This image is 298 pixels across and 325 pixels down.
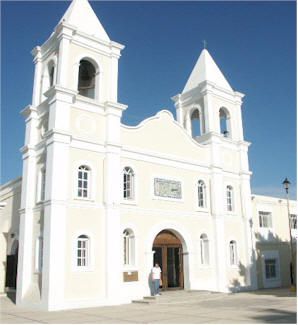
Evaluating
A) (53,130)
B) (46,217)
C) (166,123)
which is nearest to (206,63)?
(166,123)

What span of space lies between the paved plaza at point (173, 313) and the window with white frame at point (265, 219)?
32.2 ft

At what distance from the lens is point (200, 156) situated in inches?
936

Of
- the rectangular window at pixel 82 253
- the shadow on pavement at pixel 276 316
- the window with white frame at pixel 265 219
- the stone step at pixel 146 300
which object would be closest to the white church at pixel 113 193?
the rectangular window at pixel 82 253

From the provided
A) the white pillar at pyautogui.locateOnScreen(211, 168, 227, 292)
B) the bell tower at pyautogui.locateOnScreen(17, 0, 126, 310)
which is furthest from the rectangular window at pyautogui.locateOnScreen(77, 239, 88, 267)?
the white pillar at pyautogui.locateOnScreen(211, 168, 227, 292)

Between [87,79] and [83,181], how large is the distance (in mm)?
6970

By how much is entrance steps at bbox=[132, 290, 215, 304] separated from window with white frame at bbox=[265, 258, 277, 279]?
737cm

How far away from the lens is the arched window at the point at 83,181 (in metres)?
18.3

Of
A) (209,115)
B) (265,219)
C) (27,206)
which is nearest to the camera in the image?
(27,206)

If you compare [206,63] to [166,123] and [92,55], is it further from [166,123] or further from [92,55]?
[92,55]

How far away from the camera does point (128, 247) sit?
1939cm

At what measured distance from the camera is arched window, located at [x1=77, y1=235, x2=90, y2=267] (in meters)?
17.5

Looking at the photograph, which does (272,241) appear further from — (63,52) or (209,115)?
(63,52)

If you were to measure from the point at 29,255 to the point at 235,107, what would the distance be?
16082mm

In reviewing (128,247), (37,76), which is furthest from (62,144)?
(128,247)
